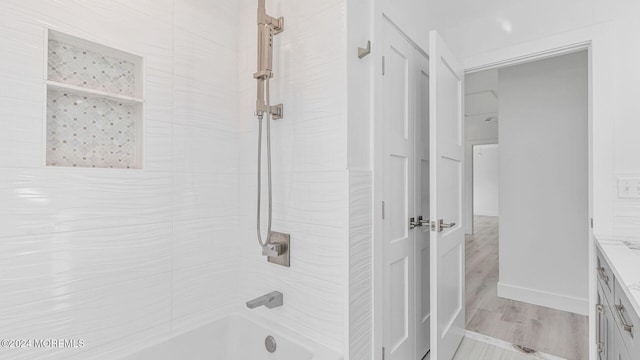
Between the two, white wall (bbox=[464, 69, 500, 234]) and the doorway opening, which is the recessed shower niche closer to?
the doorway opening

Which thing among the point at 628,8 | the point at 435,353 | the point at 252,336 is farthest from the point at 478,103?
the point at 252,336

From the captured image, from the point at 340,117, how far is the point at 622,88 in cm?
172

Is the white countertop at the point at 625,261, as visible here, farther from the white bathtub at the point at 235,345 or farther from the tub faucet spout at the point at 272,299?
the tub faucet spout at the point at 272,299

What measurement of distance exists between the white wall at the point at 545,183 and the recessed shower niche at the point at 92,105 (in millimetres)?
3214

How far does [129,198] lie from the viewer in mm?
1293

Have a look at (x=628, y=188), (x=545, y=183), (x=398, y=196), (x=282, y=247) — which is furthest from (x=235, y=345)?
(x=545, y=183)

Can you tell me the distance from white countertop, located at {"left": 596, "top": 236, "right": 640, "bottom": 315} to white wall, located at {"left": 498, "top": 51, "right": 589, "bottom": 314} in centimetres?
126

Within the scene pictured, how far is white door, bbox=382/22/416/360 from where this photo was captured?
1.57 metres

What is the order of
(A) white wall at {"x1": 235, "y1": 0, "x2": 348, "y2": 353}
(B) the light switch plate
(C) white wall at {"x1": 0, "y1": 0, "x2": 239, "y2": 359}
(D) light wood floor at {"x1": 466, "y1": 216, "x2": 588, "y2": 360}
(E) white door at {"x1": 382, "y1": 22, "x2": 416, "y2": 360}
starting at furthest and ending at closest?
1. (D) light wood floor at {"x1": 466, "y1": 216, "x2": 588, "y2": 360}
2. (B) the light switch plate
3. (E) white door at {"x1": 382, "y1": 22, "x2": 416, "y2": 360}
4. (A) white wall at {"x1": 235, "y1": 0, "x2": 348, "y2": 353}
5. (C) white wall at {"x1": 0, "y1": 0, "x2": 239, "y2": 359}

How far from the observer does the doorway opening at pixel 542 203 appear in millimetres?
2727

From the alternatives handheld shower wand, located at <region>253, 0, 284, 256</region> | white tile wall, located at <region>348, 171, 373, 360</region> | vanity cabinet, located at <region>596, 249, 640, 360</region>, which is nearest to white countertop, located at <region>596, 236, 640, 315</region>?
vanity cabinet, located at <region>596, 249, 640, 360</region>

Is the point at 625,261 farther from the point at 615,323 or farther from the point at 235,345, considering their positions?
the point at 235,345

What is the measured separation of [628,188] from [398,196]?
1.29 metres

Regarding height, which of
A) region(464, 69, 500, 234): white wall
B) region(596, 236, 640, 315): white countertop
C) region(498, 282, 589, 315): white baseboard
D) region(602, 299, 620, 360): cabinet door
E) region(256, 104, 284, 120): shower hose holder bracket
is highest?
region(464, 69, 500, 234): white wall
